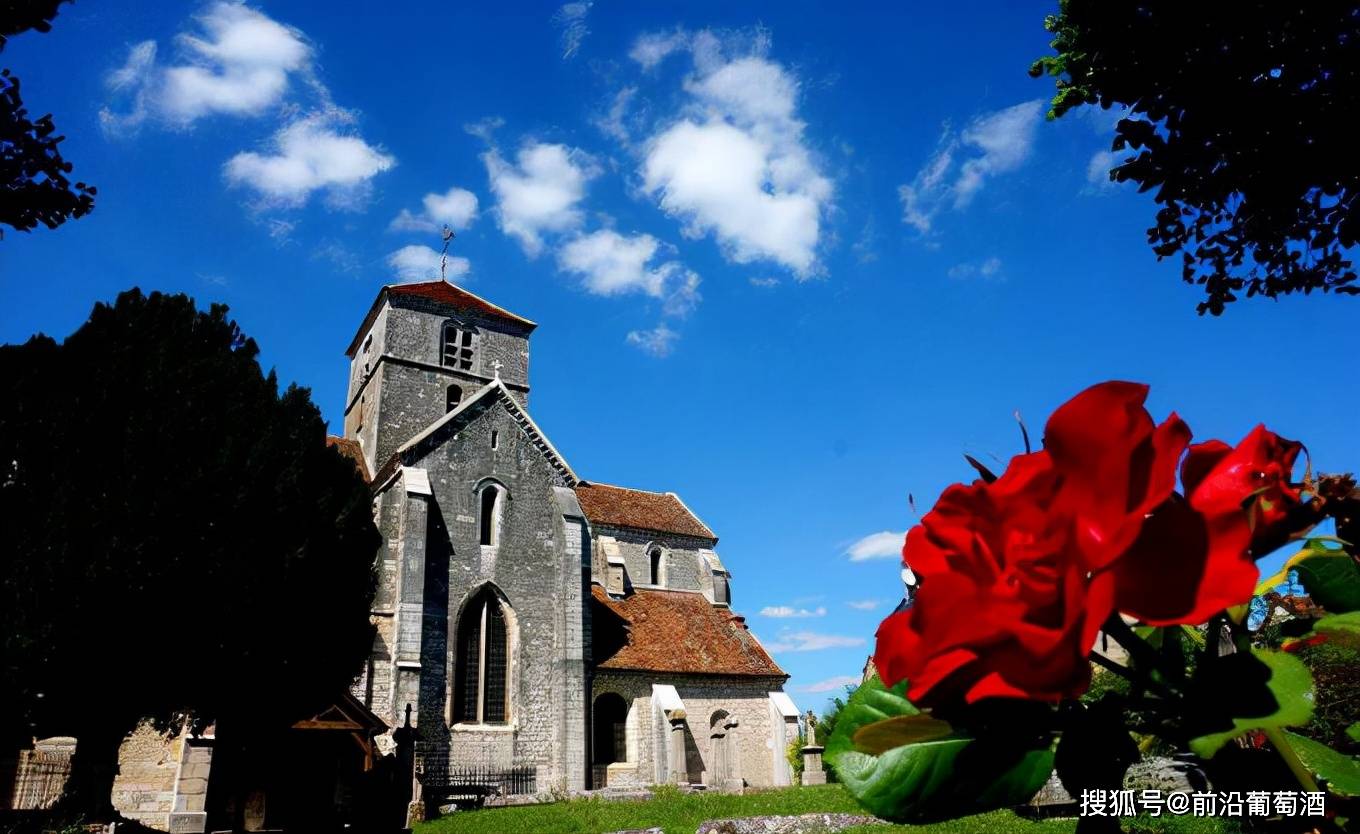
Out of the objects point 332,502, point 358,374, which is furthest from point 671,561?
point 332,502

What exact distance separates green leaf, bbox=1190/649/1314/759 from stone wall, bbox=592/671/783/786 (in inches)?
1057

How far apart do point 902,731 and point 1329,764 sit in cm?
43

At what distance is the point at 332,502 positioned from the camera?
18031 mm

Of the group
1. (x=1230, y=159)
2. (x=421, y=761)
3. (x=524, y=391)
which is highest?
(x=524, y=391)

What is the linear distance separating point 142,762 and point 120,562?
8.34m

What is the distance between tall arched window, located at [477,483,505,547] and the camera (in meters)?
26.0

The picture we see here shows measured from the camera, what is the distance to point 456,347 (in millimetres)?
32250

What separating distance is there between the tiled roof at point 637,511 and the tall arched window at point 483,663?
27.9 ft

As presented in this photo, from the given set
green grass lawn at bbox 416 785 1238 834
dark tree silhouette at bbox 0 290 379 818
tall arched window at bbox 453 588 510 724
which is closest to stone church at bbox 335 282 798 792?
tall arched window at bbox 453 588 510 724

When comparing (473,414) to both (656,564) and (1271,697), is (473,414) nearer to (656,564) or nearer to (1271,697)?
(656,564)

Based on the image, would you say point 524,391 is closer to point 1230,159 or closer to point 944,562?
point 1230,159

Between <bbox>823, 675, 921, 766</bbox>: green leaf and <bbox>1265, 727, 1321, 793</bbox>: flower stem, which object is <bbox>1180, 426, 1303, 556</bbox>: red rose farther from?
<bbox>823, 675, 921, 766</bbox>: green leaf

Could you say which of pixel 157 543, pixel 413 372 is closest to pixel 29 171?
pixel 157 543

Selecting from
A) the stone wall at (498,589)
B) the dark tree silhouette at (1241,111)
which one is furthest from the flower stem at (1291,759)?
the stone wall at (498,589)
